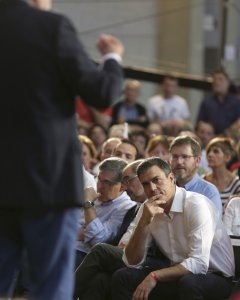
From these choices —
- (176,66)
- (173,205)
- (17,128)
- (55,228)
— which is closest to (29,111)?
(17,128)

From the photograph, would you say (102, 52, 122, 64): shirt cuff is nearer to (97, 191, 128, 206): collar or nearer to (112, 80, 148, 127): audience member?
(97, 191, 128, 206): collar

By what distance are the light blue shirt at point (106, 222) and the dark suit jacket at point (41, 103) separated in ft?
11.9

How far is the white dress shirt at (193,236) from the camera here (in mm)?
7195

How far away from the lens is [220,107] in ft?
47.7

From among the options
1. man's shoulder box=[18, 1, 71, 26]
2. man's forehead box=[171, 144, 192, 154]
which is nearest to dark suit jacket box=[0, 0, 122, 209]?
man's shoulder box=[18, 1, 71, 26]

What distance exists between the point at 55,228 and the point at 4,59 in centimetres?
79

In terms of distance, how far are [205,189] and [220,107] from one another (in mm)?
6338

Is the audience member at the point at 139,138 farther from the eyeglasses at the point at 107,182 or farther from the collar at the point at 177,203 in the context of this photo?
the collar at the point at 177,203

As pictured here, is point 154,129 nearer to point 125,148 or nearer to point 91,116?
point 91,116

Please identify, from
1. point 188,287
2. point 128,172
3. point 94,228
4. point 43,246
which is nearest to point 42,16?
point 43,246

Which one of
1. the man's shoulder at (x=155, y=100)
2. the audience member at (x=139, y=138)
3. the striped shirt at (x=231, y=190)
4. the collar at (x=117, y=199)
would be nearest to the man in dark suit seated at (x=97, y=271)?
the collar at (x=117, y=199)

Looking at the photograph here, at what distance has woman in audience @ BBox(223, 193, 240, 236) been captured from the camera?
8031 millimetres

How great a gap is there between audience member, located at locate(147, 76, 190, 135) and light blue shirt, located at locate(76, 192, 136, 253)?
6.45 meters

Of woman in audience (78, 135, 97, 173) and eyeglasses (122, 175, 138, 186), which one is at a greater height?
eyeglasses (122, 175, 138, 186)
